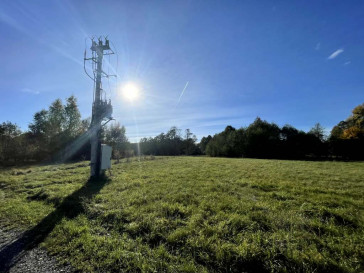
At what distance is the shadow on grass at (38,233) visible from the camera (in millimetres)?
2506

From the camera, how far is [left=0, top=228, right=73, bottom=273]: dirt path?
2.27 m

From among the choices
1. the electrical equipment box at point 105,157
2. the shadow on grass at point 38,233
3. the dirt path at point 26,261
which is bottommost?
the dirt path at point 26,261

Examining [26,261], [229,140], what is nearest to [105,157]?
[26,261]

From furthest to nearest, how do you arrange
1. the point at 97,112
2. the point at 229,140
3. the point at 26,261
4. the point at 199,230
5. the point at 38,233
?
the point at 229,140 → the point at 97,112 → the point at 38,233 → the point at 199,230 → the point at 26,261

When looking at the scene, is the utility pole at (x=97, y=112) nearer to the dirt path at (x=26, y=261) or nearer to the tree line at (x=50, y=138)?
the dirt path at (x=26, y=261)

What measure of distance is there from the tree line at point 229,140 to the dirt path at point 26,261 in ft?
68.5

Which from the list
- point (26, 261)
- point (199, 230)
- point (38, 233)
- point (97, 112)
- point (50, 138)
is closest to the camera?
point (26, 261)

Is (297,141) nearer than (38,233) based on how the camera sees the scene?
No

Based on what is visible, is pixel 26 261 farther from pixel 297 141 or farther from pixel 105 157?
pixel 297 141

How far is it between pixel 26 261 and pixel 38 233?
38.6 inches

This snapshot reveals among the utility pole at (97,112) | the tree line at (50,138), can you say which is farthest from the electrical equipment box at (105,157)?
the tree line at (50,138)

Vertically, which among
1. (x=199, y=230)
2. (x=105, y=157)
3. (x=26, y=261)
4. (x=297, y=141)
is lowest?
(x=26, y=261)

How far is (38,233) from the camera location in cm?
323

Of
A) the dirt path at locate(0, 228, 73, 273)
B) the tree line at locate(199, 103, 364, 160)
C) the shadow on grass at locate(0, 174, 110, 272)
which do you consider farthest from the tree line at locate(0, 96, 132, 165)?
the tree line at locate(199, 103, 364, 160)
